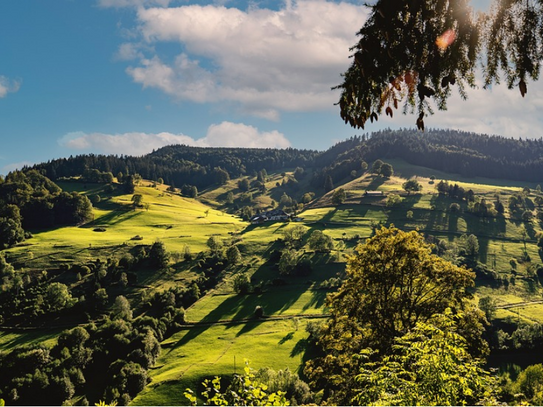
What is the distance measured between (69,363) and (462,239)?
511 feet

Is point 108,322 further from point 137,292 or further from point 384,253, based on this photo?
point 384,253

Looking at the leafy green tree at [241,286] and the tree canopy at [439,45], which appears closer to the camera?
the tree canopy at [439,45]

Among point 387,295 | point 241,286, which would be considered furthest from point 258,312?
point 387,295

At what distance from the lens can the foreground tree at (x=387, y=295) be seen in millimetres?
25938

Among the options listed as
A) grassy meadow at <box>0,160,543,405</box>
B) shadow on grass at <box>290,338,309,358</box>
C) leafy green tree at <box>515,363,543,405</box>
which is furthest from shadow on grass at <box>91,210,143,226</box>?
leafy green tree at <box>515,363,543,405</box>

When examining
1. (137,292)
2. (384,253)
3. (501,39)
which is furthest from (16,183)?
(501,39)

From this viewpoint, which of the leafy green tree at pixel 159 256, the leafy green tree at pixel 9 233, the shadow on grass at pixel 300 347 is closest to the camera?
the shadow on grass at pixel 300 347

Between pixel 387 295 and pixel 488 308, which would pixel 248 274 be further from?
pixel 387 295

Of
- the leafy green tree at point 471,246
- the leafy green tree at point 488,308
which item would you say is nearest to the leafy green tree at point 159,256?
the leafy green tree at point 488,308

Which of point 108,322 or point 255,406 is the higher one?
point 255,406

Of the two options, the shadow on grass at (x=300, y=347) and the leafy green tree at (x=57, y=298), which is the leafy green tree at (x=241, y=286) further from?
the leafy green tree at (x=57, y=298)

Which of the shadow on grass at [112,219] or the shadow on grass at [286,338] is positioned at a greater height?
the shadow on grass at [112,219]

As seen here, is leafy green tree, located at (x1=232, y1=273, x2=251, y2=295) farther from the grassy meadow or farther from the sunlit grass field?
the sunlit grass field

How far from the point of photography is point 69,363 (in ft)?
250
